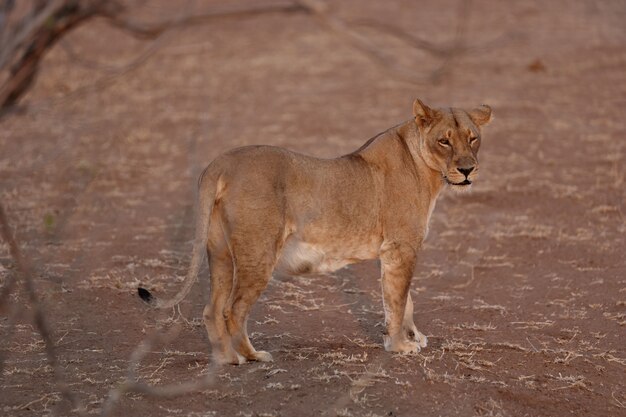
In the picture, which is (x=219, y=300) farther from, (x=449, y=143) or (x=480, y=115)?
(x=480, y=115)

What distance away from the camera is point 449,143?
5.68 metres

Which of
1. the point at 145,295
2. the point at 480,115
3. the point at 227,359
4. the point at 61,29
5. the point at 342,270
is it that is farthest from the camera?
the point at 342,270

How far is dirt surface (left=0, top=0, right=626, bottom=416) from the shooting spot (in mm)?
5164

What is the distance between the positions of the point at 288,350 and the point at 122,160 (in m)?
6.78

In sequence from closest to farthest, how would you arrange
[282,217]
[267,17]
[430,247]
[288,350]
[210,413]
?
[210,413] → [282,217] → [288,350] → [430,247] → [267,17]

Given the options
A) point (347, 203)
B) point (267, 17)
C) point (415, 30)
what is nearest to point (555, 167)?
A: point (347, 203)

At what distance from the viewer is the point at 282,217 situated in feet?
16.9

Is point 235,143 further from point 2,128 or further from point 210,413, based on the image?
point 210,413

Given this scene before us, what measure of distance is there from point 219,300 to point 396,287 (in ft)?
3.30

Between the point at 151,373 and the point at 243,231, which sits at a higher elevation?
the point at 243,231

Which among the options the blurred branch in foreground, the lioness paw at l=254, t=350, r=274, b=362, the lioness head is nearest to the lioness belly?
the lioness paw at l=254, t=350, r=274, b=362

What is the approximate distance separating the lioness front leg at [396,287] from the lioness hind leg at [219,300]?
888 mm

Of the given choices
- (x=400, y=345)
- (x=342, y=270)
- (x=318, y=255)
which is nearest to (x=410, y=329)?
(x=400, y=345)

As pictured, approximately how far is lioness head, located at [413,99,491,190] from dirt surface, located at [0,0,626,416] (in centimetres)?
104
